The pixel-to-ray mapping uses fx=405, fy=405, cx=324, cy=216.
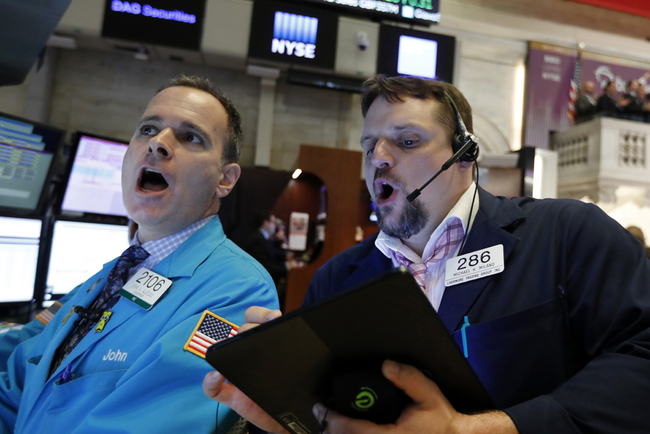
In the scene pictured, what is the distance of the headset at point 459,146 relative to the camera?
1.20 m

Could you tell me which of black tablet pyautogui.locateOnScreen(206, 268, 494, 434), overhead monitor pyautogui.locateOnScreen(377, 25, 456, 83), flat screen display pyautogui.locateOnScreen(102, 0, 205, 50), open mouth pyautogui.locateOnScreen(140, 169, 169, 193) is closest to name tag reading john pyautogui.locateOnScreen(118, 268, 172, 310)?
open mouth pyautogui.locateOnScreen(140, 169, 169, 193)

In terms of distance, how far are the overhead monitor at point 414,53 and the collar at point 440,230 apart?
13.7ft

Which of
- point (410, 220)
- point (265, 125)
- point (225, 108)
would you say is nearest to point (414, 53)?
point (265, 125)

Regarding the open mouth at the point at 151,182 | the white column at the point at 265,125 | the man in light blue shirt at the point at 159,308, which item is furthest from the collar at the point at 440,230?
the white column at the point at 265,125

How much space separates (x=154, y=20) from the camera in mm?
4578

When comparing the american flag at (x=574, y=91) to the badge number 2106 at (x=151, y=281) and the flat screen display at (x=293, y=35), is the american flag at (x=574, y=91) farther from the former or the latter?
the badge number 2106 at (x=151, y=281)

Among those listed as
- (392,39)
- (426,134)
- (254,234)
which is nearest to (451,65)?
(392,39)

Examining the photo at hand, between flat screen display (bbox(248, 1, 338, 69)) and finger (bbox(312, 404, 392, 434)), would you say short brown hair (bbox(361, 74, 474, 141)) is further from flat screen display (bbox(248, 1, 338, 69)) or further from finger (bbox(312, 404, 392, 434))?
flat screen display (bbox(248, 1, 338, 69))

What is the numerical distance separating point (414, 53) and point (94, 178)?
13.2 ft

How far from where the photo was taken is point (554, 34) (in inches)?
300

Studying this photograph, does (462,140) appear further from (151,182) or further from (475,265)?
(151,182)

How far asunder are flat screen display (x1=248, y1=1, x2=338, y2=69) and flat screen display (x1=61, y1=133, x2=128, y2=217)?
2.86m

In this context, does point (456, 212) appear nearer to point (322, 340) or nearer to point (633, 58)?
point (322, 340)

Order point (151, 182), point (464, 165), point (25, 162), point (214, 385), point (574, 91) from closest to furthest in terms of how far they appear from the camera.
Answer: point (214, 385)
point (464, 165)
point (151, 182)
point (25, 162)
point (574, 91)
